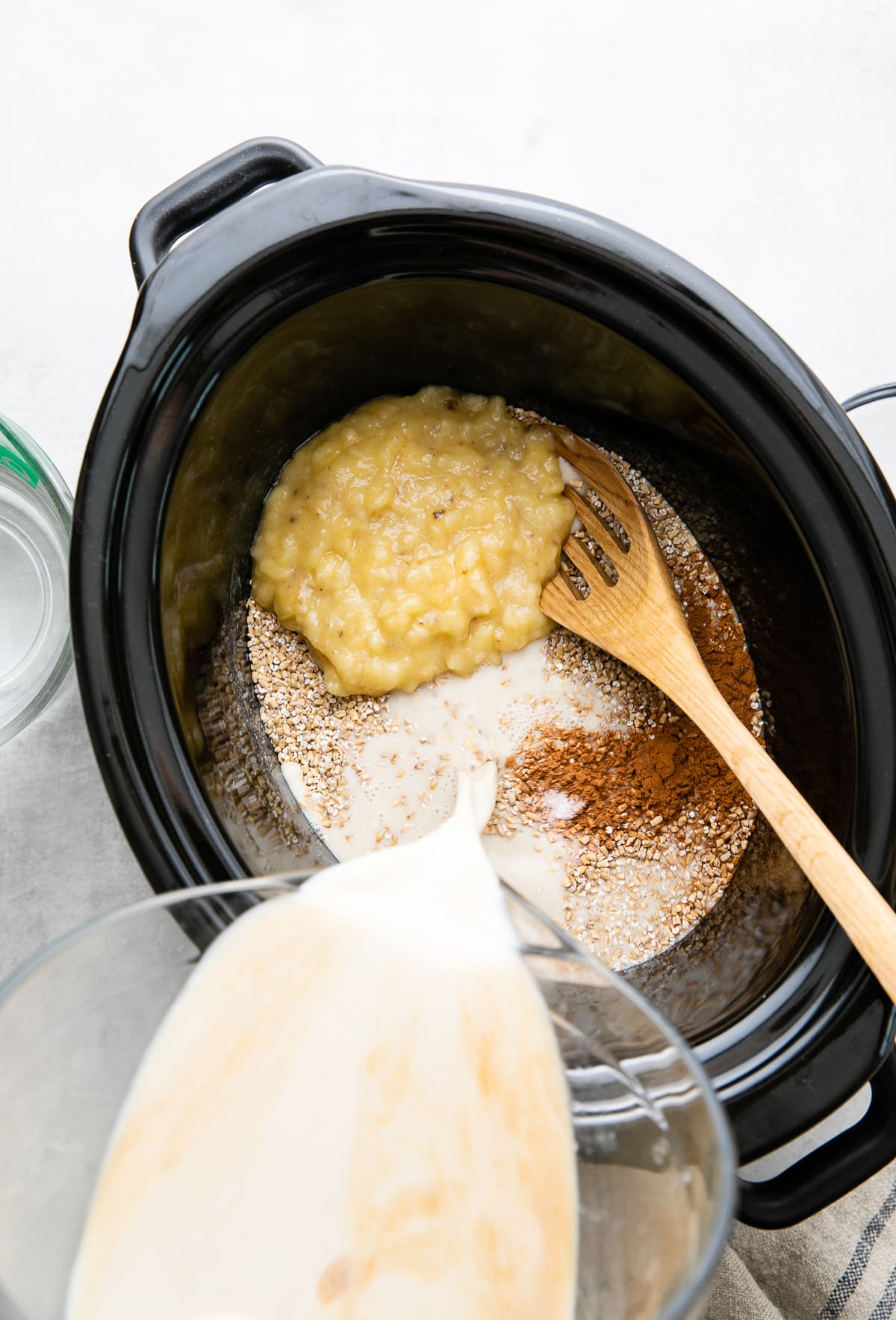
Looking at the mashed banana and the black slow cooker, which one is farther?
the mashed banana

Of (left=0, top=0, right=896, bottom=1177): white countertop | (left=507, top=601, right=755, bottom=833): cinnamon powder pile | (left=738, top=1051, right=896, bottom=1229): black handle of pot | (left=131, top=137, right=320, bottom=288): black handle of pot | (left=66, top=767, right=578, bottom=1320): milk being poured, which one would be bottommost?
(left=738, top=1051, right=896, bottom=1229): black handle of pot

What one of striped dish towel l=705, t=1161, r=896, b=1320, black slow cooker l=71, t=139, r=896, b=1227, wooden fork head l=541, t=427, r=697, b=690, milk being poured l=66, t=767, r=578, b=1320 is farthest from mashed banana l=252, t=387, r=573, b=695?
striped dish towel l=705, t=1161, r=896, b=1320

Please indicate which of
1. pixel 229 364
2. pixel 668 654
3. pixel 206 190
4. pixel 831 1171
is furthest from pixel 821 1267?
pixel 206 190

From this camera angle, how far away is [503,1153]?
665mm

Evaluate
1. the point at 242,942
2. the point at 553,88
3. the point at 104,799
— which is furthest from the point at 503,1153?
the point at 553,88

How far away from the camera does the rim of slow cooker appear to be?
0.87 m

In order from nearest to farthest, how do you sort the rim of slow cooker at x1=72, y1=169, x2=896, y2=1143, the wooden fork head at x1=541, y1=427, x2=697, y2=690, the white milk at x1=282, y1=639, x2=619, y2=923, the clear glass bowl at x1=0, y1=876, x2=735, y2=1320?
the clear glass bowl at x1=0, y1=876, x2=735, y2=1320, the rim of slow cooker at x1=72, y1=169, x2=896, y2=1143, the wooden fork head at x1=541, y1=427, x2=697, y2=690, the white milk at x1=282, y1=639, x2=619, y2=923

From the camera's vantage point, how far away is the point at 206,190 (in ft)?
3.01

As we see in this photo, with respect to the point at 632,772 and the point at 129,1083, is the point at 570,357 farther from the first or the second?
the point at 129,1083

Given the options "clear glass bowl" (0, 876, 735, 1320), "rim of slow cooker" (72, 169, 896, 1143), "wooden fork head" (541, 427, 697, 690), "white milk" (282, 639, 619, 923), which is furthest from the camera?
"white milk" (282, 639, 619, 923)

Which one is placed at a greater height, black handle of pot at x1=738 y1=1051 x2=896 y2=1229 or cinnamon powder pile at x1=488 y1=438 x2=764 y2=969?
cinnamon powder pile at x1=488 y1=438 x2=764 y2=969

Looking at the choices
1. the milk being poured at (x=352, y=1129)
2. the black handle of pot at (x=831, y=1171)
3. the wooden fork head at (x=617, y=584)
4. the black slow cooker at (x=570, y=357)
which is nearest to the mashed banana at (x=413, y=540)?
the wooden fork head at (x=617, y=584)

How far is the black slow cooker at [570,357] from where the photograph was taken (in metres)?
0.88

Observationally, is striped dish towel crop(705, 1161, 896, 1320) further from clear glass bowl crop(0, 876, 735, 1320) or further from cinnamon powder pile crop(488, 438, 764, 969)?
clear glass bowl crop(0, 876, 735, 1320)
